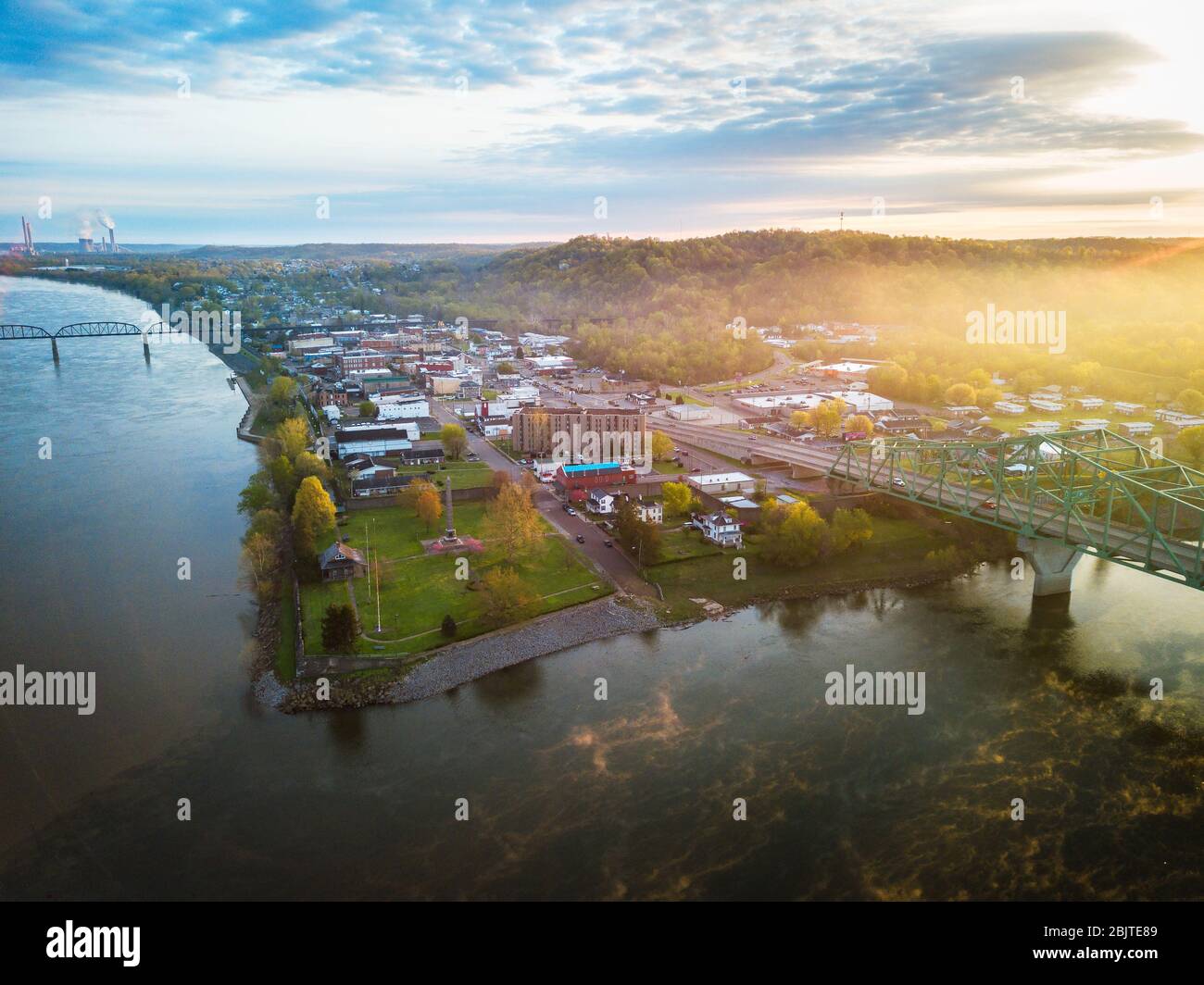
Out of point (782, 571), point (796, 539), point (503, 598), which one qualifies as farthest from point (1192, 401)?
point (503, 598)

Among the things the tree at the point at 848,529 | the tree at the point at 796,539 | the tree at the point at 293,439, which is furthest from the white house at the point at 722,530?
the tree at the point at 293,439

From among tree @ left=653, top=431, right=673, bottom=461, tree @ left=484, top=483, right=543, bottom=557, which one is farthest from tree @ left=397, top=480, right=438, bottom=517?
tree @ left=653, top=431, right=673, bottom=461

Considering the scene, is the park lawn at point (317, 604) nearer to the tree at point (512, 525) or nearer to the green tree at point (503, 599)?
the green tree at point (503, 599)

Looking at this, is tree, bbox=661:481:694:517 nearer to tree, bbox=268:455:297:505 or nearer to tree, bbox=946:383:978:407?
tree, bbox=268:455:297:505

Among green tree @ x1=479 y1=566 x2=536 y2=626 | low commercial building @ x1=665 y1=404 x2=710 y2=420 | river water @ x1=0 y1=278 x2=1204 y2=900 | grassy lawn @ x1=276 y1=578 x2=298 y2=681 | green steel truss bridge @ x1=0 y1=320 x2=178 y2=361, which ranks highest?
green steel truss bridge @ x1=0 y1=320 x2=178 y2=361

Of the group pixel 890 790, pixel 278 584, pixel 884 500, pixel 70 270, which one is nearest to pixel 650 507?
pixel 884 500
